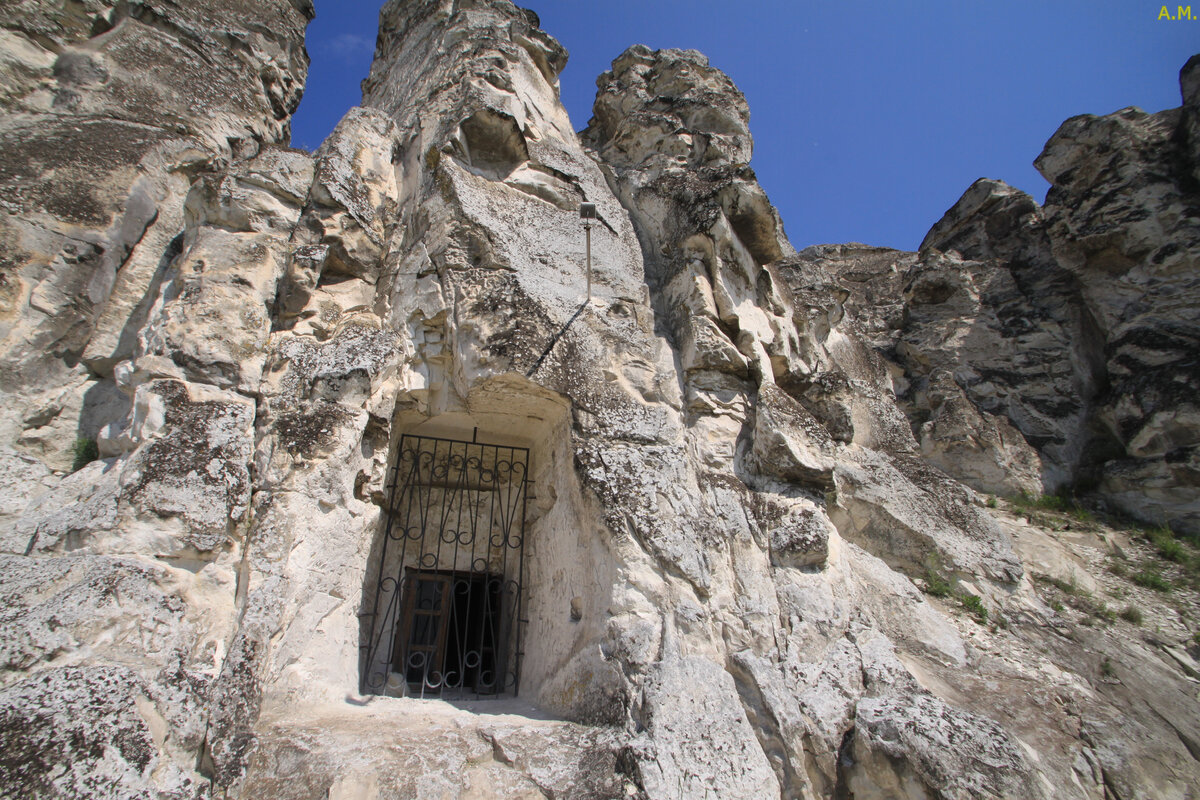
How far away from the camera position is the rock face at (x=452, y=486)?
275 cm

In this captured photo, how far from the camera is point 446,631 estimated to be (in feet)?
15.2

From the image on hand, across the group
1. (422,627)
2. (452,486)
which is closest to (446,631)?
(422,627)

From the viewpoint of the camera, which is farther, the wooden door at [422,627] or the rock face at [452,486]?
the wooden door at [422,627]

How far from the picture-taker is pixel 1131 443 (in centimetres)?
741

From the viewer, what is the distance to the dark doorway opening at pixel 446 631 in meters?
4.50

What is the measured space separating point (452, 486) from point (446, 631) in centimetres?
106

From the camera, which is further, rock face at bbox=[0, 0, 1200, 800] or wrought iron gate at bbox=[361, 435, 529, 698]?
wrought iron gate at bbox=[361, 435, 529, 698]

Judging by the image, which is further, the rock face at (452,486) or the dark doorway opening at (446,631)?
the dark doorway opening at (446,631)

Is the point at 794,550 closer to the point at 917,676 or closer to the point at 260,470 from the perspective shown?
the point at 917,676

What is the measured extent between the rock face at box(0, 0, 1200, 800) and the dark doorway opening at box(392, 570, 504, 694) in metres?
0.06

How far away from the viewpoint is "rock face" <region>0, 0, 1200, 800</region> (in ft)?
9.02

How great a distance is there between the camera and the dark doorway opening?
4496 mm

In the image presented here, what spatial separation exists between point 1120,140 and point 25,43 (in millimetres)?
12729

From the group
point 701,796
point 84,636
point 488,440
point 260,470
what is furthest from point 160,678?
point 488,440
